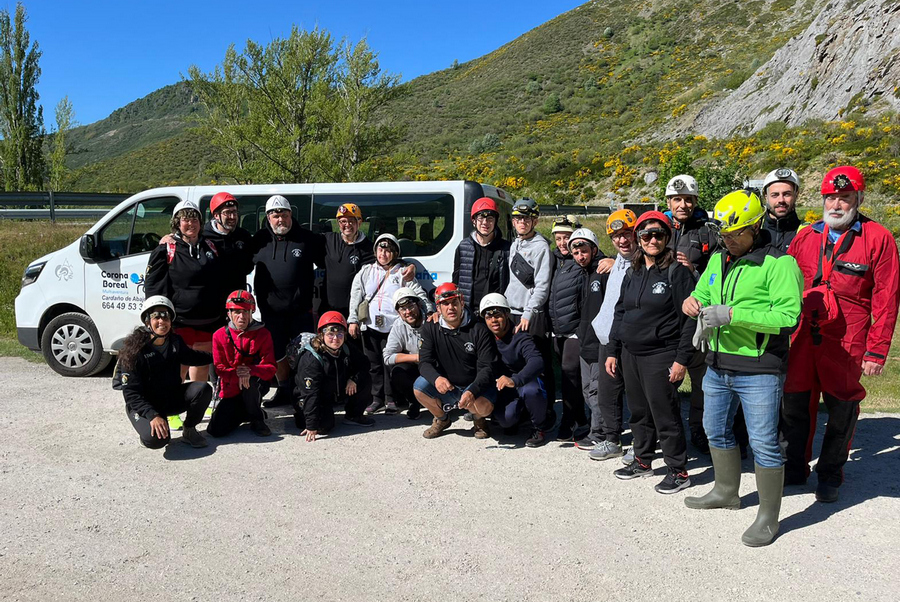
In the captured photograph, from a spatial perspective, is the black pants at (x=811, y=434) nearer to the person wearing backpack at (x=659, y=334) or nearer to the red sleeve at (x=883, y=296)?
the red sleeve at (x=883, y=296)

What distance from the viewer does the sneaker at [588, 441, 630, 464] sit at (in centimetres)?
529

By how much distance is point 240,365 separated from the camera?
5.74 metres

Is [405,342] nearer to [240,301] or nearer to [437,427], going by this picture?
[437,427]

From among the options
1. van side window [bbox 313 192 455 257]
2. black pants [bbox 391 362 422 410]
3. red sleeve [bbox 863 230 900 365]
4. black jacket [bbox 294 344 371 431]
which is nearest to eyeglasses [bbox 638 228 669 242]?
red sleeve [bbox 863 230 900 365]

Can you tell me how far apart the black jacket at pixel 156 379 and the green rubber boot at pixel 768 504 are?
14.0 ft

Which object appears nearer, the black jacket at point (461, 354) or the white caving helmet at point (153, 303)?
the white caving helmet at point (153, 303)

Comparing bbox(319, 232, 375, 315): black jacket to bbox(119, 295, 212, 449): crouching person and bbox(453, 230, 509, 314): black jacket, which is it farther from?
bbox(119, 295, 212, 449): crouching person

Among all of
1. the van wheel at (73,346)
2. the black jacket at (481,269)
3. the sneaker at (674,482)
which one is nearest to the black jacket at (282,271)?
the black jacket at (481,269)

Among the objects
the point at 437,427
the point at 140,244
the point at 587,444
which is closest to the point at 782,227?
the point at 587,444

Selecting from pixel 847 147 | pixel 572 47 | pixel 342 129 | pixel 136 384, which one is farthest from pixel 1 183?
pixel 572 47

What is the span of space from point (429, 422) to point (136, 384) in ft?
8.26

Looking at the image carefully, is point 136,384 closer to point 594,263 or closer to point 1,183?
point 594,263

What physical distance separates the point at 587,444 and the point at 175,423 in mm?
3539

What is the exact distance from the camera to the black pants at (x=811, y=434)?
4.42m
